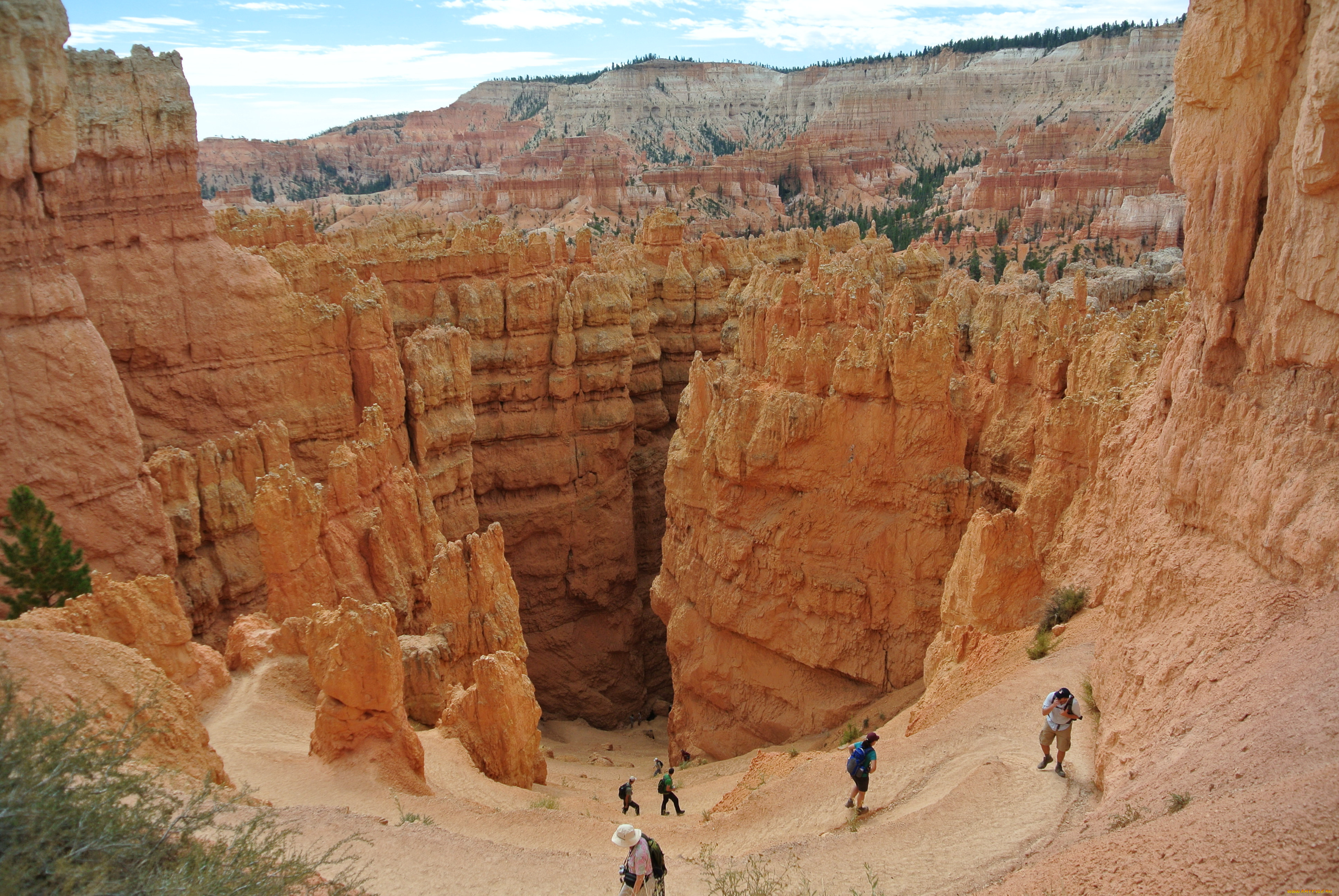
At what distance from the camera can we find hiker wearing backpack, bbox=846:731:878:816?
10086 millimetres

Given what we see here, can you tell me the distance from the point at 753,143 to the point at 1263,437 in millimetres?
148656

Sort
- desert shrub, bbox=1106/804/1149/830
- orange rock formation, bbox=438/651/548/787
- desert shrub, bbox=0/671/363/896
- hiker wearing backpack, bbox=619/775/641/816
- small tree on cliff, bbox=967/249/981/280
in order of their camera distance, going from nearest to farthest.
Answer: desert shrub, bbox=0/671/363/896 < desert shrub, bbox=1106/804/1149/830 < orange rock formation, bbox=438/651/548/787 < hiker wearing backpack, bbox=619/775/641/816 < small tree on cliff, bbox=967/249/981/280

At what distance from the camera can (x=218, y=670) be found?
1334 cm

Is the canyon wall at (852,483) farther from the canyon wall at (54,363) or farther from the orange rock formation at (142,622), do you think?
the canyon wall at (54,363)

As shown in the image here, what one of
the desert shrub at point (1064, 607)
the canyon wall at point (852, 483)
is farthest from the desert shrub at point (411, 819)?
the desert shrub at point (1064, 607)

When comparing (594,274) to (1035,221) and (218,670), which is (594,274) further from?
(1035,221)

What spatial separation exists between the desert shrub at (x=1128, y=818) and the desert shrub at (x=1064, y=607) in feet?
18.7

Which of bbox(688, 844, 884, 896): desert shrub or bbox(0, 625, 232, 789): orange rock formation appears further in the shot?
bbox(0, 625, 232, 789): orange rock formation

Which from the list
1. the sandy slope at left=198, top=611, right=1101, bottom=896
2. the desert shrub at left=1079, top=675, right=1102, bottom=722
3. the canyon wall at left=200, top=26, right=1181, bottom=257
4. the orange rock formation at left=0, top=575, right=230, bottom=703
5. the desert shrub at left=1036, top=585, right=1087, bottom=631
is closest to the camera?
the sandy slope at left=198, top=611, right=1101, bottom=896

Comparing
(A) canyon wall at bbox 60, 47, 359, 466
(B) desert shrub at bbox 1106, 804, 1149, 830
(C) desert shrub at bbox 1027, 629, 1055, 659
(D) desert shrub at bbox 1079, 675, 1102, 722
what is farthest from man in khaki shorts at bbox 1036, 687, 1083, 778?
(A) canyon wall at bbox 60, 47, 359, 466

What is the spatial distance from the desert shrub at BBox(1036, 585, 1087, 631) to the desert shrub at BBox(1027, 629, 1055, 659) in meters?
0.35

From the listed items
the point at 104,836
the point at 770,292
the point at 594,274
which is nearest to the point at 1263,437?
the point at 104,836

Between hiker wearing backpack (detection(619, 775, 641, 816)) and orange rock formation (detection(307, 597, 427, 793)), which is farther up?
orange rock formation (detection(307, 597, 427, 793))

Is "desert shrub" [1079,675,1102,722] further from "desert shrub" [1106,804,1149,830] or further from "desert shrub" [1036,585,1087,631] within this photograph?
"desert shrub" [1106,804,1149,830]
